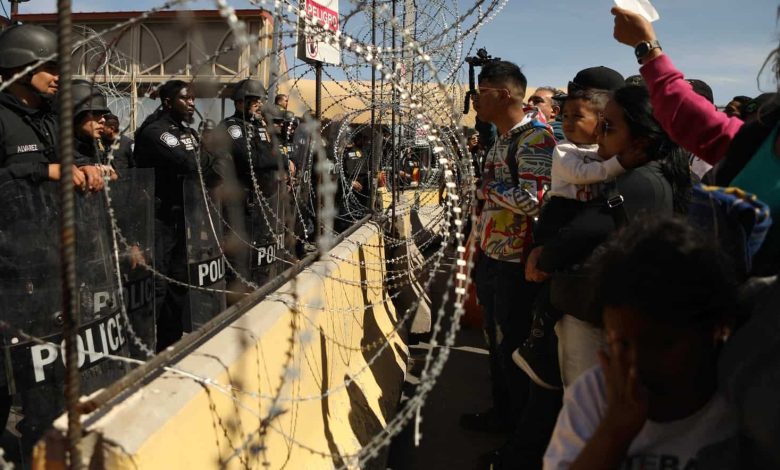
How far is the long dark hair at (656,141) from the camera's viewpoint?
7.79 ft

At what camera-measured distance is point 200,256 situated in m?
4.62

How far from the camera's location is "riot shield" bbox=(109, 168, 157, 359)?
11.5 ft

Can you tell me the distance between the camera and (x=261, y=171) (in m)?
6.22

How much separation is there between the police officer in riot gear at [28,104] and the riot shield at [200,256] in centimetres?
116

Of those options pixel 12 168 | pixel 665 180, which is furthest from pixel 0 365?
pixel 665 180

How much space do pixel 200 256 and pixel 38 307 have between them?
192 cm

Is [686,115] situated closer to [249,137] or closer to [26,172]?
[26,172]

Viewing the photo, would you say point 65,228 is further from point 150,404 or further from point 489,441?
point 489,441

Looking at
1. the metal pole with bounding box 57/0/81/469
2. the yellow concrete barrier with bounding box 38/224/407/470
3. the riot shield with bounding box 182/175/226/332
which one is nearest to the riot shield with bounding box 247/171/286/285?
the riot shield with bounding box 182/175/226/332

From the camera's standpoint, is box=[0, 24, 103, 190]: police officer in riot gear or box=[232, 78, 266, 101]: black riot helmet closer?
box=[0, 24, 103, 190]: police officer in riot gear

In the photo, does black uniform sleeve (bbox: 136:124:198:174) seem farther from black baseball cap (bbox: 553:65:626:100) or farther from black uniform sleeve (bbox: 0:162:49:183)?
black baseball cap (bbox: 553:65:626:100)

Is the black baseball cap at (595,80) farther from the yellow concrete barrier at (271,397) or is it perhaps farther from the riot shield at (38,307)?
the riot shield at (38,307)

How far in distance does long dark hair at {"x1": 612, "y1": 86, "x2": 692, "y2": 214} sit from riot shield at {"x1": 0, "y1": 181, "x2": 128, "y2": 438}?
7.52 ft

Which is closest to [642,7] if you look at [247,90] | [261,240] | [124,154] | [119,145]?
[261,240]
